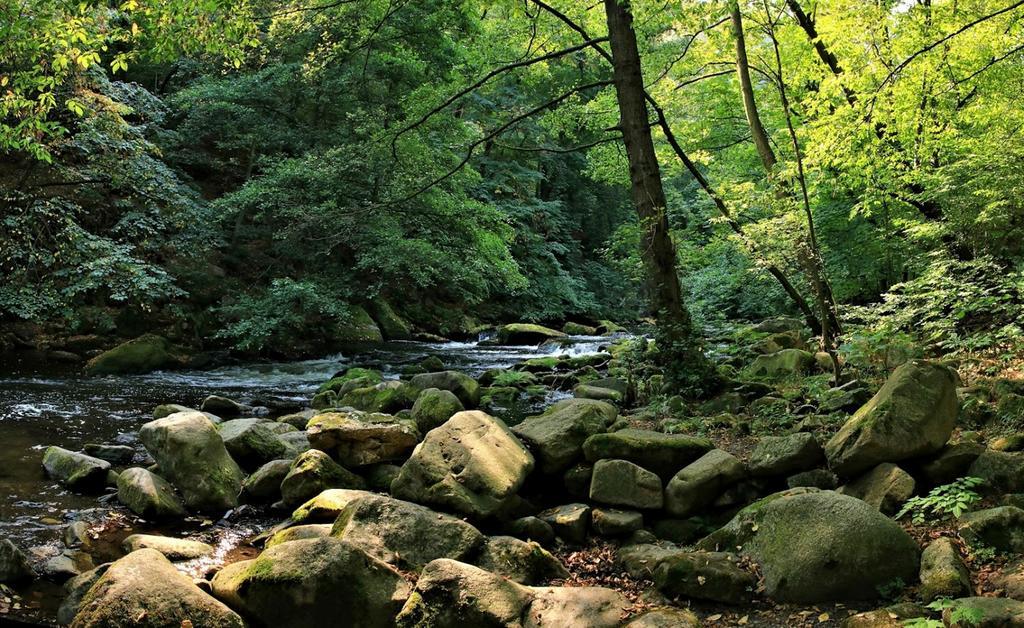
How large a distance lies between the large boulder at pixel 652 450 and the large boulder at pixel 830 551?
1.44m

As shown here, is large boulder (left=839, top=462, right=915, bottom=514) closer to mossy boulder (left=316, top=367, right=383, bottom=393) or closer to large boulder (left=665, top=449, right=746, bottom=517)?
large boulder (left=665, top=449, right=746, bottom=517)

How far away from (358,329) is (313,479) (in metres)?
12.4

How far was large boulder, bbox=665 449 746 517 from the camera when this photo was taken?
5438mm

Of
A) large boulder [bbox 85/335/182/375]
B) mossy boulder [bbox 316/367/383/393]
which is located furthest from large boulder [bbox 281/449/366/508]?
large boulder [bbox 85/335/182/375]

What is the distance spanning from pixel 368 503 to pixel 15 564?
7.96ft

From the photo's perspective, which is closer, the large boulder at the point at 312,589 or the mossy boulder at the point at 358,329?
the large boulder at the point at 312,589

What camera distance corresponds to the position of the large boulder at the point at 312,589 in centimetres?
394

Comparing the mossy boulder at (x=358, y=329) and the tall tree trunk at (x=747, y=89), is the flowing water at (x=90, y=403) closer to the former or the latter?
the mossy boulder at (x=358, y=329)

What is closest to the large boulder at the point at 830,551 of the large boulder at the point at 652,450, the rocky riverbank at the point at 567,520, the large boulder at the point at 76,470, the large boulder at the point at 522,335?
the rocky riverbank at the point at 567,520

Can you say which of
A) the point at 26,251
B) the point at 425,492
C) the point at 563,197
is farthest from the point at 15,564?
the point at 563,197

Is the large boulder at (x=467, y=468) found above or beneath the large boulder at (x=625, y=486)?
above

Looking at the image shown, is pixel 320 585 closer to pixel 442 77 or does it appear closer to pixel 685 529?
pixel 685 529

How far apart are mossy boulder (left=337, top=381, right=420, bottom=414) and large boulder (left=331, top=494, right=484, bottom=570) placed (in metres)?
4.64

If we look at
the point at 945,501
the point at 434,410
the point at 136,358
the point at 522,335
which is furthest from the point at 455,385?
the point at 522,335
